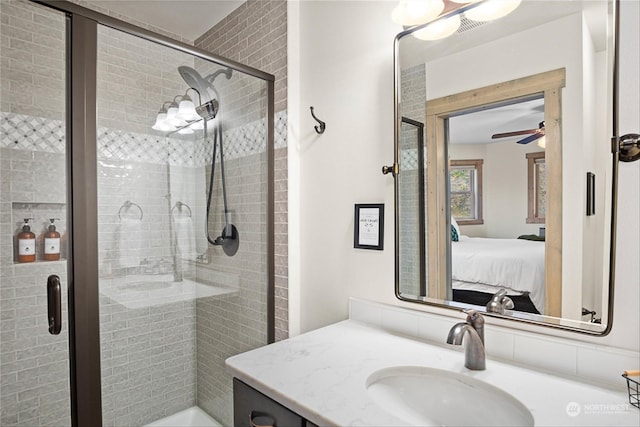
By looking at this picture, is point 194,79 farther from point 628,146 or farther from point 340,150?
point 628,146

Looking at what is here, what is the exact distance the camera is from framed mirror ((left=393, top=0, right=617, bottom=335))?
3.07ft

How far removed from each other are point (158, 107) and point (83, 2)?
1.23 m

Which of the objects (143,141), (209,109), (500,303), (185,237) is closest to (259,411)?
(500,303)

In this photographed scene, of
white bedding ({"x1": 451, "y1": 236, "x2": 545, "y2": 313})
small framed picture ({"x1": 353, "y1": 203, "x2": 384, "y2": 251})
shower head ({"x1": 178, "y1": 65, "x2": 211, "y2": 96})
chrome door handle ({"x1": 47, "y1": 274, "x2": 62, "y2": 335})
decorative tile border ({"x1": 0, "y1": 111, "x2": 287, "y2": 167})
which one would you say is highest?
shower head ({"x1": 178, "y1": 65, "x2": 211, "y2": 96})

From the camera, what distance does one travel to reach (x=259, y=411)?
978mm

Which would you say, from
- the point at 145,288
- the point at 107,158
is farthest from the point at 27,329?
the point at 107,158

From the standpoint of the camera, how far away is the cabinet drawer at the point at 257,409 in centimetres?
88

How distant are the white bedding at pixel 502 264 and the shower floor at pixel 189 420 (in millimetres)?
1460

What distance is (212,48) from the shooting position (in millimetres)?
2436

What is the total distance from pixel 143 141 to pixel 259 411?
3.77ft

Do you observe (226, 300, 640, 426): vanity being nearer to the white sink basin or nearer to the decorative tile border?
the white sink basin

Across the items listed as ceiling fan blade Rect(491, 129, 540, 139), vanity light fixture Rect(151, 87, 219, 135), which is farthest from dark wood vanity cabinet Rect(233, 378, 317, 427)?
vanity light fixture Rect(151, 87, 219, 135)

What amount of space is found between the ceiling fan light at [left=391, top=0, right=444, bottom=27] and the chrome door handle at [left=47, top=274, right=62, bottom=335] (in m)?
1.52

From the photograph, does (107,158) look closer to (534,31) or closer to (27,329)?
(27,329)
